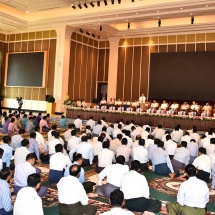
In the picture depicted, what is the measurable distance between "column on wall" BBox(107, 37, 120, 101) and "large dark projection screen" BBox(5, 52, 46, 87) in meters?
4.31

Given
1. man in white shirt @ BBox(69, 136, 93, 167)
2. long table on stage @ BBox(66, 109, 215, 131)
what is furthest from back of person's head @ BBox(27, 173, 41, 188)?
long table on stage @ BBox(66, 109, 215, 131)

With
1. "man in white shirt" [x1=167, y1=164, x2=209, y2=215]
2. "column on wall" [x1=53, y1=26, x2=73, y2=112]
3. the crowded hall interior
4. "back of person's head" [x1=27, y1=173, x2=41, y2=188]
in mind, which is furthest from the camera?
"column on wall" [x1=53, y1=26, x2=73, y2=112]

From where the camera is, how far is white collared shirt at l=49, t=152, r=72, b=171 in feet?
14.5

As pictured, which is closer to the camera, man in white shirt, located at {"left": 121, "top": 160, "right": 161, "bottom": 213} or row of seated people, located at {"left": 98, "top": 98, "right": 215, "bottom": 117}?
man in white shirt, located at {"left": 121, "top": 160, "right": 161, "bottom": 213}

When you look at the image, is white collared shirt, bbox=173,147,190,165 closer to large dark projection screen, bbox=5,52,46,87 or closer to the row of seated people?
the row of seated people

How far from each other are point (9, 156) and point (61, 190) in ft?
7.15

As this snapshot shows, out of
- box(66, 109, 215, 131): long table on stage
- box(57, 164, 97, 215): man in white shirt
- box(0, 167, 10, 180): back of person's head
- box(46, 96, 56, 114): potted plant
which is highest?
box(46, 96, 56, 114): potted plant

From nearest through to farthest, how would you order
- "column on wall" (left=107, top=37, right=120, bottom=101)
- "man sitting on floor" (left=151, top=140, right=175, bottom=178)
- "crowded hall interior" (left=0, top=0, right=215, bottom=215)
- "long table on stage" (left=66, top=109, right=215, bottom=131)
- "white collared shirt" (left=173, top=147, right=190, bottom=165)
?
"man sitting on floor" (left=151, top=140, right=175, bottom=178) < "white collared shirt" (left=173, top=147, right=190, bottom=165) < "long table on stage" (left=66, top=109, right=215, bottom=131) < "crowded hall interior" (left=0, top=0, right=215, bottom=215) < "column on wall" (left=107, top=37, right=120, bottom=101)

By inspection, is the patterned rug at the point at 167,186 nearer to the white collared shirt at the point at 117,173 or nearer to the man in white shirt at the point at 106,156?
the man in white shirt at the point at 106,156

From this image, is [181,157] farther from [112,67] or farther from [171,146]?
[112,67]

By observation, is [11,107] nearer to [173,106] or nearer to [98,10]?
[98,10]

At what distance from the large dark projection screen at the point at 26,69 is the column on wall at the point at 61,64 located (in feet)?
3.91

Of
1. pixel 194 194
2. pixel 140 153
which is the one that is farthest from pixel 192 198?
pixel 140 153

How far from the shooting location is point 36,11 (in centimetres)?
1593
